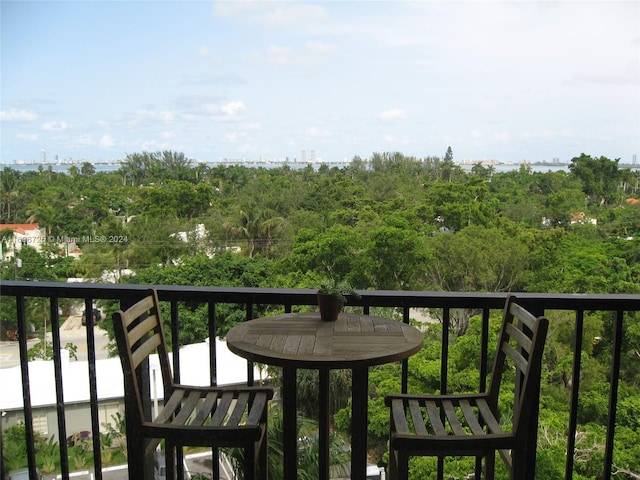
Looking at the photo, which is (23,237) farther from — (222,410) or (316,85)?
(222,410)

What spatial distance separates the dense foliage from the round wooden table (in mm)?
9857

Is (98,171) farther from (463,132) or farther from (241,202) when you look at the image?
(463,132)

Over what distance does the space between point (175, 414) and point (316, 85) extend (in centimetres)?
4222

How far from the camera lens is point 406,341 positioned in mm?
Result: 1624

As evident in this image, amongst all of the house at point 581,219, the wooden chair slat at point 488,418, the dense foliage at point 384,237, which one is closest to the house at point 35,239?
the dense foliage at point 384,237

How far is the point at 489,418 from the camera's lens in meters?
1.63

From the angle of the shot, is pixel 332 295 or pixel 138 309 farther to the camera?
pixel 332 295

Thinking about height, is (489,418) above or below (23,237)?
above

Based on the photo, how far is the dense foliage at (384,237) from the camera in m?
14.4

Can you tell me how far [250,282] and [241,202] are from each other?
364 inches

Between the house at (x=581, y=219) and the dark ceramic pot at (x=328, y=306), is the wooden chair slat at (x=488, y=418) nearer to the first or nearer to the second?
the dark ceramic pot at (x=328, y=306)

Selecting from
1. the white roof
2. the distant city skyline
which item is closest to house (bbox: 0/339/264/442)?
the white roof

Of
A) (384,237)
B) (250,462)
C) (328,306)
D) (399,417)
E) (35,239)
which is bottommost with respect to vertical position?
(35,239)

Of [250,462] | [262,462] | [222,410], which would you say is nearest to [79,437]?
[262,462]
